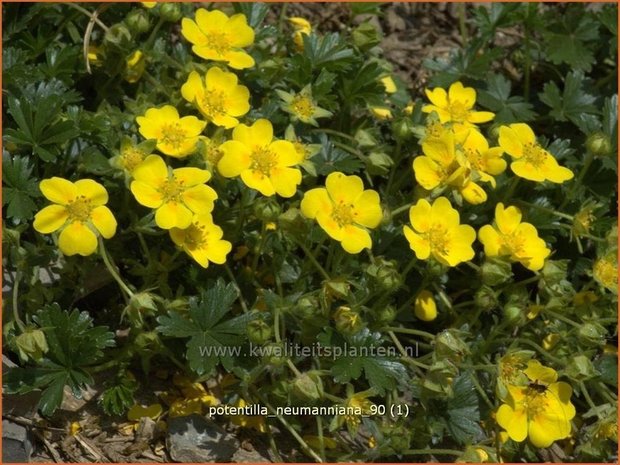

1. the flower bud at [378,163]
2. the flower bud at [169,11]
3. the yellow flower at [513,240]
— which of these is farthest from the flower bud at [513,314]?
the flower bud at [169,11]

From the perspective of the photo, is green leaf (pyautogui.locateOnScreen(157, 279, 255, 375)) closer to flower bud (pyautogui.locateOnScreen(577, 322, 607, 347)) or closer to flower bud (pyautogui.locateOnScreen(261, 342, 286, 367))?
flower bud (pyautogui.locateOnScreen(261, 342, 286, 367))

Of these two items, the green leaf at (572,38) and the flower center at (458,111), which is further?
the green leaf at (572,38)

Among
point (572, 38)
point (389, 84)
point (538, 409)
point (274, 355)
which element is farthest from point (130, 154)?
point (572, 38)

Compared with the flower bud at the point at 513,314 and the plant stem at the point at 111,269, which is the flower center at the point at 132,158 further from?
the flower bud at the point at 513,314

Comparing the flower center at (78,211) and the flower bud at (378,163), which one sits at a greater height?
the flower center at (78,211)

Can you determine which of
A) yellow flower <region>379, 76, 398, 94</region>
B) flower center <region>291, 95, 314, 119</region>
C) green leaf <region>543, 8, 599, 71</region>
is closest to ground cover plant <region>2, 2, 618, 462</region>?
flower center <region>291, 95, 314, 119</region>

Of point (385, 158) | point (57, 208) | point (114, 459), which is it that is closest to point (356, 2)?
point (385, 158)
